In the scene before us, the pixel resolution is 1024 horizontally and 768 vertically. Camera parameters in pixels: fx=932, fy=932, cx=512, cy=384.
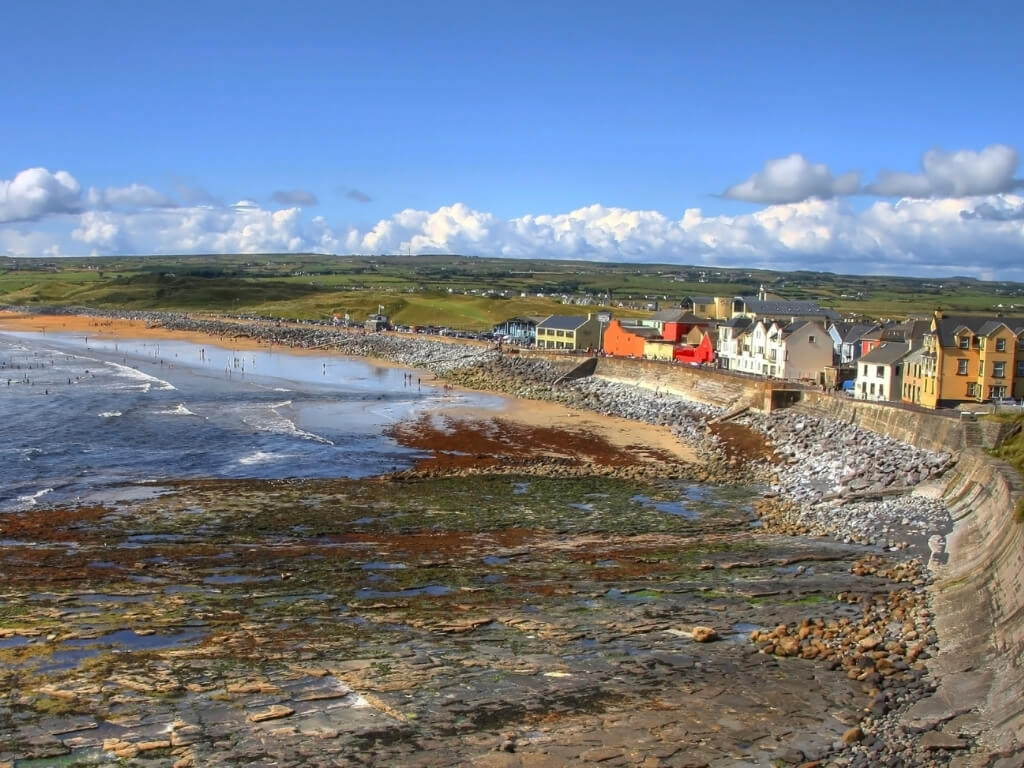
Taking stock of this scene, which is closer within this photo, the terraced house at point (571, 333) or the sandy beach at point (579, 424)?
the sandy beach at point (579, 424)

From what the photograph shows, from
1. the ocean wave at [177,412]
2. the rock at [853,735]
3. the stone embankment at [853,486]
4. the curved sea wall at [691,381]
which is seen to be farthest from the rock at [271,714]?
the ocean wave at [177,412]

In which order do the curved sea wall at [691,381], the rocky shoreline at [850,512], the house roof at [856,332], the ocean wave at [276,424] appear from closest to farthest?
the rocky shoreline at [850,512] < the ocean wave at [276,424] < the curved sea wall at [691,381] < the house roof at [856,332]

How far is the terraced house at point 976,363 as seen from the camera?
45781 mm

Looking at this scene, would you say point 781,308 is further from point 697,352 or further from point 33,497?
point 33,497

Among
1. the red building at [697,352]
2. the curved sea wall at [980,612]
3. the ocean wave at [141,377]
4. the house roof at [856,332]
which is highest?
the house roof at [856,332]

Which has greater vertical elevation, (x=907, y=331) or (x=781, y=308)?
(x=781, y=308)

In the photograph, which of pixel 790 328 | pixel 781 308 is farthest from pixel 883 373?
pixel 781 308

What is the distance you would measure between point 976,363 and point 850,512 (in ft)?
61.5

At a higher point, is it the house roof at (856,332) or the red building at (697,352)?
the house roof at (856,332)

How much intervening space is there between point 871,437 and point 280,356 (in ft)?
246

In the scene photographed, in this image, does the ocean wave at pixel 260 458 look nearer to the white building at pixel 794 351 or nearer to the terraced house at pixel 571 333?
the white building at pixel 794 351

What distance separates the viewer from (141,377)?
259ft

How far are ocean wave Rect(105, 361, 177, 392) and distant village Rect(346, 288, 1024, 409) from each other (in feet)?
127

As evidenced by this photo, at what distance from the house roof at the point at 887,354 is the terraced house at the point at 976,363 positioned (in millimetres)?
5415
